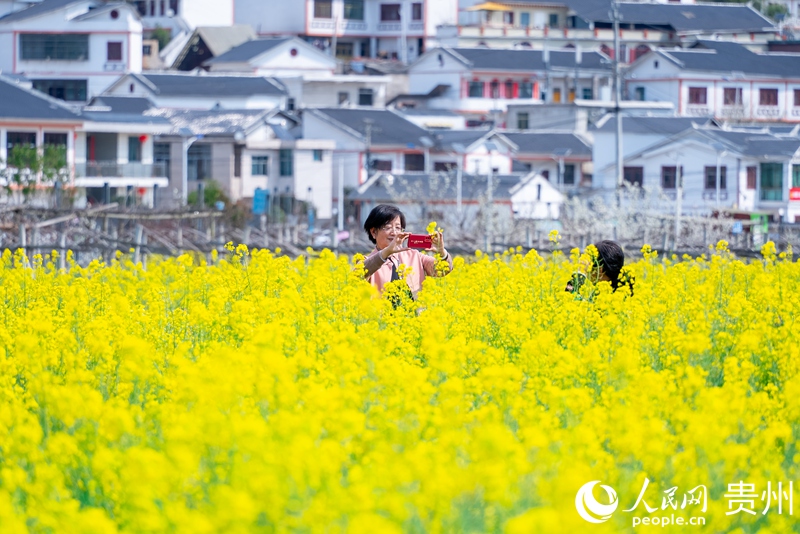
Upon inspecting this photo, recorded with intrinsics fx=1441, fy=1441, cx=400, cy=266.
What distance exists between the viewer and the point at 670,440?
14.2 feet

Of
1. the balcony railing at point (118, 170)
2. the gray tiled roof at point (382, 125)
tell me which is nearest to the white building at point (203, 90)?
the gray tiled roof at point (382, 125)

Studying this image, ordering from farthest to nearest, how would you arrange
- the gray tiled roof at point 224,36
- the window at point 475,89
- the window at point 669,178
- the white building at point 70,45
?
the gray tiled roof at point 224,36, the window at point 475,89, the white building at point 70,45, the window at point 669,178

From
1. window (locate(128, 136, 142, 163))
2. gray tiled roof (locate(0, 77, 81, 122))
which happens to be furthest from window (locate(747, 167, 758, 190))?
gray tiled roof (locate(0, 77, 81, 122))

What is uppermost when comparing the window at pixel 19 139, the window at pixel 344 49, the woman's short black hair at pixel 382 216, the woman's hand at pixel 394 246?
the window at pixel 344 49

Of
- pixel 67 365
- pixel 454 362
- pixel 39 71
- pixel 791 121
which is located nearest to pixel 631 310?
pixel 454 362

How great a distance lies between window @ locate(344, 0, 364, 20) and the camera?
55.4 metres

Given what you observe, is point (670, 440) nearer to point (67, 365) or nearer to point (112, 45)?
point (67, 365)

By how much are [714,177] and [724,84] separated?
11.2 m

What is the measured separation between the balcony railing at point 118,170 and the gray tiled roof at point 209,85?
7795mm

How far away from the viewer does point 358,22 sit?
55656 mm

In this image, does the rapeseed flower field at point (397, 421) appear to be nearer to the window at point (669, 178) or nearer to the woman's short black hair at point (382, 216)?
the woman's short black hair at point (382, 216)

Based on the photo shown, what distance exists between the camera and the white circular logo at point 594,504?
392cm

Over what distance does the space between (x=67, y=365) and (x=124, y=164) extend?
1049 inches

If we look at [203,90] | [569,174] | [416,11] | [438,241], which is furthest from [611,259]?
[416,11]
